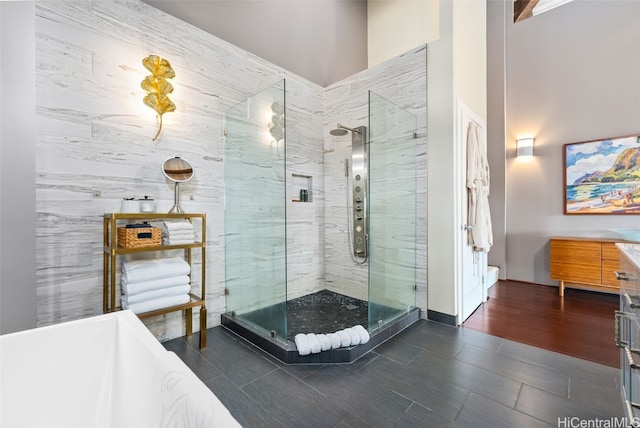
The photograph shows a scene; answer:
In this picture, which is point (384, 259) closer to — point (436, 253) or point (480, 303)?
point (436, 253)

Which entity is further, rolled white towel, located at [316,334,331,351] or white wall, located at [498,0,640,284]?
white wall, located at [498,0,640,284]

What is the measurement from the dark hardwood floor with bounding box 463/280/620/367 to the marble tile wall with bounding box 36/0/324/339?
263 cm

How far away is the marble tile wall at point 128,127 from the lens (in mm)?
1725

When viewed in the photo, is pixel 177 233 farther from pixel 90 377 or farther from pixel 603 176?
pixel 603 176

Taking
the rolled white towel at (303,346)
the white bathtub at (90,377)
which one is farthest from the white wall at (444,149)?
the white bathtub at (90,377)

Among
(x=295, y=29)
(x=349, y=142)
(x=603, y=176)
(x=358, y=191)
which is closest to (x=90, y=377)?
(x=358, y=191)

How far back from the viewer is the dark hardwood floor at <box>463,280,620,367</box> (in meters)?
2.04

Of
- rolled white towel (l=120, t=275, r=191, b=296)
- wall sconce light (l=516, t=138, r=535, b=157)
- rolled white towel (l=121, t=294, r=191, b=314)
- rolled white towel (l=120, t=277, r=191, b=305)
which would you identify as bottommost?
rolled white towel (l=121, t=294, r=191, b=314)

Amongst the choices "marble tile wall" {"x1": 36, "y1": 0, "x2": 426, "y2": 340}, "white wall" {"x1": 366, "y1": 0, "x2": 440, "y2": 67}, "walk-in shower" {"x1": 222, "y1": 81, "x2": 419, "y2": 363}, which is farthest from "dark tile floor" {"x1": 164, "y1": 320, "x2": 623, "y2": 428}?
"white wall" {"x1": 366, "y1": 0, "x2": 440, "y2": 67}

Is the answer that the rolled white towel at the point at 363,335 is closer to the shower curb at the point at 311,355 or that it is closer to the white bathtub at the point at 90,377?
the shower curb at the point at 311,355

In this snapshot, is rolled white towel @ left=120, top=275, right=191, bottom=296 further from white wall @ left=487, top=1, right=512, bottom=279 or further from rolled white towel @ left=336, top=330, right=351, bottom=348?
white wall @ left=487, top=1, right=512, bottom=279

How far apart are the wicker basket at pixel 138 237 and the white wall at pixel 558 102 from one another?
4472 mm

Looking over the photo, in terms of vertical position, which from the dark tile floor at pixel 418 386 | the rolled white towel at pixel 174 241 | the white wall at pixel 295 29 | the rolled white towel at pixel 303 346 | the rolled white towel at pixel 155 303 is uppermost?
the white wall at pixel 295 29

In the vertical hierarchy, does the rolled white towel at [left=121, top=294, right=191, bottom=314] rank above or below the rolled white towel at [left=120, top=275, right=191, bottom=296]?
below
